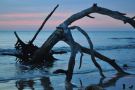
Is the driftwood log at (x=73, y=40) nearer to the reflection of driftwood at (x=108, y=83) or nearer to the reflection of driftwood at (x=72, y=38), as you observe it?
the reflection of driftwood at (x=72, y=38)

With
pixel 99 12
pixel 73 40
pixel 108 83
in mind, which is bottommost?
pixel 108 83

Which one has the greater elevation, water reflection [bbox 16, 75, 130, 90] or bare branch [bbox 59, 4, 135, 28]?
bare branch [bbox 59, 4, 135, 28]

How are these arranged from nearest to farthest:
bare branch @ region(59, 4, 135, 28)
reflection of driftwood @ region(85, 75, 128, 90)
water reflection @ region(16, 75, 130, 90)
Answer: water reflection @ region(16, 75, 130, 90) < reflection of driftwood @ region(85, 75, 128, 90) < bare branch @ region(59, 4, 135, 28)

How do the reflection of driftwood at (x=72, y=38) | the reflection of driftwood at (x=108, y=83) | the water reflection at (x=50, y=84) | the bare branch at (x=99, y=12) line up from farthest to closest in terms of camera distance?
the bare branch at (x=99, y=12), the reflection of driftwood at (x=72, y=38), the reflection of driftwood at (x=108, y=83), the water reflection at (x=50, y=84)

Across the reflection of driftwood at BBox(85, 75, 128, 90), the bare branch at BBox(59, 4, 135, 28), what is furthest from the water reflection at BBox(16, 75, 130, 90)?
the bare branch at BBox(59, 4, 135, 28)

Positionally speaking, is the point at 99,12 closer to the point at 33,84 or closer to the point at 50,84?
the point at 50,84

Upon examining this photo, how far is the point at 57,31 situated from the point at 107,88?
4.04 meters

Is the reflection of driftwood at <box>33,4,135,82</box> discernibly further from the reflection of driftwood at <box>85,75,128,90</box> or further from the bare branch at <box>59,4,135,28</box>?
the reflection of driftwood at <box>85,75,128,90</box>

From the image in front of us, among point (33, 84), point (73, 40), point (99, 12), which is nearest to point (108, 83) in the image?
point (73, 40)

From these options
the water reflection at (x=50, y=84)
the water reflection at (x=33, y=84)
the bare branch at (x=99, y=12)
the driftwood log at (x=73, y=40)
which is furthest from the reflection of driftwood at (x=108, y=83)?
the bare branch at (x=99, y=12)

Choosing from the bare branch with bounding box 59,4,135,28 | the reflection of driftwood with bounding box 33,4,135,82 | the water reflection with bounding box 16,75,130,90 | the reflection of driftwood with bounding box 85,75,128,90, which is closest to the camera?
the water reflection with bounding box 16,75,130,90

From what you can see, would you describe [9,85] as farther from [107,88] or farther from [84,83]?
[107,88]


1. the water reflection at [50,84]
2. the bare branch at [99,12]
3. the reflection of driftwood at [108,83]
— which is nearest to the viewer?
the water reflection at [50,84]

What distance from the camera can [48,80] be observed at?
15.5m
